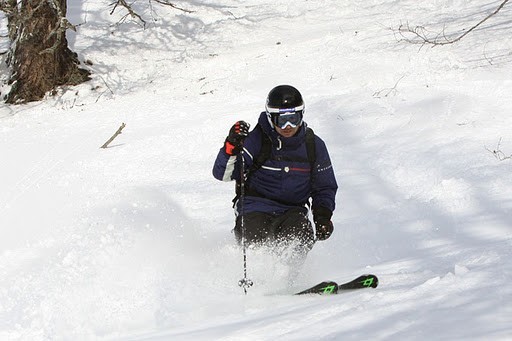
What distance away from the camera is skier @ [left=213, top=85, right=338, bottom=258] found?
17.1 ft

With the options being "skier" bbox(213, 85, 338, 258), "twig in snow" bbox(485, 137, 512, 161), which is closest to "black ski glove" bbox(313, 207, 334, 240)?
"skier" bbox(213, 85, 338, 258)

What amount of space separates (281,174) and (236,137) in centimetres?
51

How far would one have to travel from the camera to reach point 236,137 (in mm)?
5117

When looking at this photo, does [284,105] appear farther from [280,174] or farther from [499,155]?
[499,155]

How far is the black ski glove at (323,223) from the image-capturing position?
17.3 ft

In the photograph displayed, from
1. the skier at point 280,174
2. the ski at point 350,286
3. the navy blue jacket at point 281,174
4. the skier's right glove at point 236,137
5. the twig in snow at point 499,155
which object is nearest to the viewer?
the ski at point 350,286

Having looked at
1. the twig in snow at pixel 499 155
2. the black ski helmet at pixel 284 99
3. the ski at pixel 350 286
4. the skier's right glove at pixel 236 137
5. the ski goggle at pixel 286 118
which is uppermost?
the black ski helmet at pixel 284 99

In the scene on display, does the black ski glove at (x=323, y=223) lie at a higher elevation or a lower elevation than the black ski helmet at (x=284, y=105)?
lower

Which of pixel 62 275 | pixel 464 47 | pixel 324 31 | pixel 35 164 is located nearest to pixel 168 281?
pixel 62 275

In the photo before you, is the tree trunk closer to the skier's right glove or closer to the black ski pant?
the skier's right glove

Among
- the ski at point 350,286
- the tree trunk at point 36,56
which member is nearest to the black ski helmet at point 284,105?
the ski at point 350,286

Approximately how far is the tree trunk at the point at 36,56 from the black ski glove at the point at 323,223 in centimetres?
802

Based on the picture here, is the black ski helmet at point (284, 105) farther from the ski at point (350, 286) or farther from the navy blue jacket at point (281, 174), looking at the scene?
the ski at point (350, 286)

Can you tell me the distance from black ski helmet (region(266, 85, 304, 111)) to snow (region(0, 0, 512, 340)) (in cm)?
115
